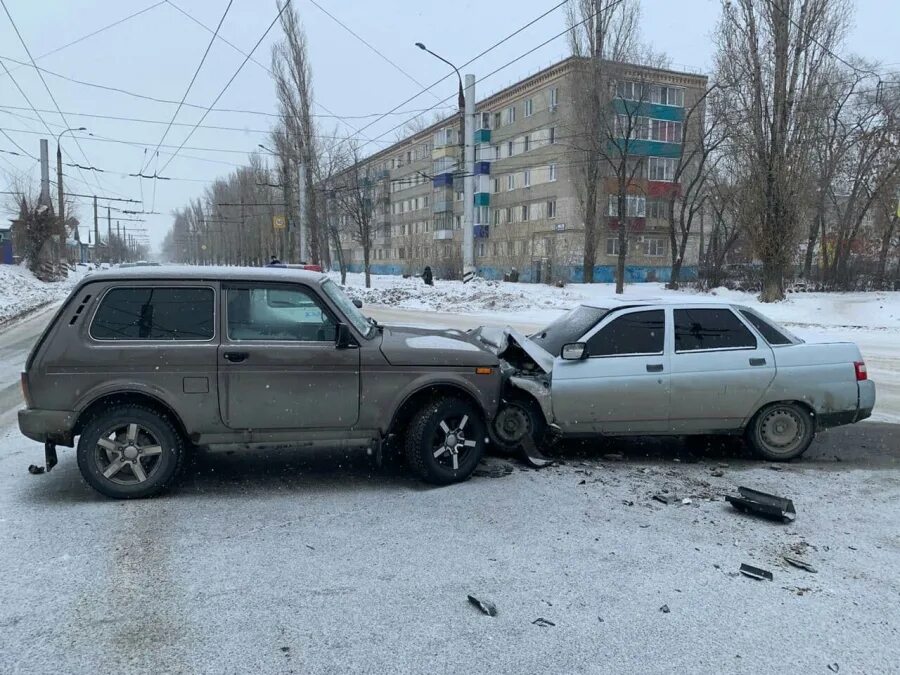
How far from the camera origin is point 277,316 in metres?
4.95

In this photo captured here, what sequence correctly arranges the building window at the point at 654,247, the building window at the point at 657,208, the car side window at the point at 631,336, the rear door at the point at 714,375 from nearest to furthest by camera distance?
the rear door at the point at 714,375 → the car side window at the point at 631,336 → the building window at the point at 657,208 → the building window at the point at 654,247

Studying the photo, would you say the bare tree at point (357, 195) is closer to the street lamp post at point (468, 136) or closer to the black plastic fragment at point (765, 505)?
the street lamp post at point (468, 136)

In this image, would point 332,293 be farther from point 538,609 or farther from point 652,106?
point 652,106

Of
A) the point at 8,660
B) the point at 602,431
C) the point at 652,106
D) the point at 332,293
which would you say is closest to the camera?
the point at 8,660

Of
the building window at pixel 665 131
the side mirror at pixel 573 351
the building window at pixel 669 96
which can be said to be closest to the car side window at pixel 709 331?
the side mirror at pixel 573 351

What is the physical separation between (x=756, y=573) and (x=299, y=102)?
4273cm

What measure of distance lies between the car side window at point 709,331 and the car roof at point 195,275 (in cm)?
331

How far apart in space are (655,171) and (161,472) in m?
46.2

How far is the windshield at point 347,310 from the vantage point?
5082 millimetres

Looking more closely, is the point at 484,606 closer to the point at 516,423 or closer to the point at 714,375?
the point at 516,423

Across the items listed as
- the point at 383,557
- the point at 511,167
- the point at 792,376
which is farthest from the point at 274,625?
the point at 511,167

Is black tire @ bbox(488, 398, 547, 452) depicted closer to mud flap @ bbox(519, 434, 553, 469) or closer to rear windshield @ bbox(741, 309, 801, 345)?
mud flap @ bbox(519, 434, 553, 469)

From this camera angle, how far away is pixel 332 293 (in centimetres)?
520

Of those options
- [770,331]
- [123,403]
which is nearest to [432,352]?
[123,403]
